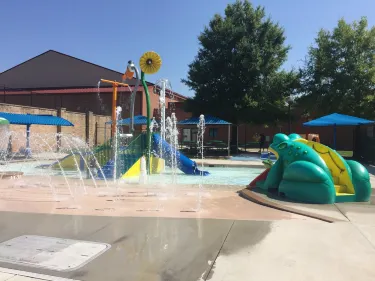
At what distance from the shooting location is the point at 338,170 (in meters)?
8.09

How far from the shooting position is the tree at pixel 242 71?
25078 millimetres

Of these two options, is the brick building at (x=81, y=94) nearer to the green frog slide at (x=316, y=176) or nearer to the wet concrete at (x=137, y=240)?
the green frog slide at (x=316, y=176)

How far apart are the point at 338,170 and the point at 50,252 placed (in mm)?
6460

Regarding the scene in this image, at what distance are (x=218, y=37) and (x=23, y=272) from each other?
2405 centimetres

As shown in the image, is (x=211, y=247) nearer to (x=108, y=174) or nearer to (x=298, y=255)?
(x=298, y=255)

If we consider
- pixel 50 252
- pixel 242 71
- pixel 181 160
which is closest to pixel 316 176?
pixel 50 252

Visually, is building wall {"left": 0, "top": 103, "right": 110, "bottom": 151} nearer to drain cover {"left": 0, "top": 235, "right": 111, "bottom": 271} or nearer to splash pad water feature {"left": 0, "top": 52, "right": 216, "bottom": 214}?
splash pad water feature {"left": 0, "top": 52, "right": 216, "bottom": 214}

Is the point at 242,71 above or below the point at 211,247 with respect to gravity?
above

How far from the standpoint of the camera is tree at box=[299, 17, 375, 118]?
24.4 metres

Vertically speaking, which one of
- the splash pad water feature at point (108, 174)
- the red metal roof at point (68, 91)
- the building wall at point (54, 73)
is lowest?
the splash pad water feature at point (108, 174)

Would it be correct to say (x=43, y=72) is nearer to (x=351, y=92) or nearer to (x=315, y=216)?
(x=351, y=92)

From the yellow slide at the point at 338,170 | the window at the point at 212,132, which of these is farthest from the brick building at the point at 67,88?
the yellow slide at the point at 338,170

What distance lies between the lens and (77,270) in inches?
149

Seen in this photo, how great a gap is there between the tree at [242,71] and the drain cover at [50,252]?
840 inches
